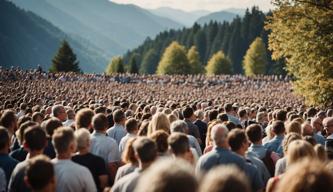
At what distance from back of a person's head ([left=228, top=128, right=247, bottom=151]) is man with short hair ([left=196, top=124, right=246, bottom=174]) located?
3.4 inches

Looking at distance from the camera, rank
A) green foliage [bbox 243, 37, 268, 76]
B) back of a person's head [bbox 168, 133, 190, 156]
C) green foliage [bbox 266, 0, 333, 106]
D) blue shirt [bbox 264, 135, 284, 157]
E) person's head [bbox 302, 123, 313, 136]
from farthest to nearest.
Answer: green foliage [bbox 243, 37, 268, 76]
green foliage [bbox 266, 0, 333, 106]
blue shirt [bbox 264, 135, 284, 157]
person's head [bbox 302, 123, 313, 136]
back of a person's head [bbox 168, 133, 190, 156]

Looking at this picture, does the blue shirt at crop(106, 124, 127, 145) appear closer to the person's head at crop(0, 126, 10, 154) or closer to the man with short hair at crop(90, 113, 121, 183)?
the man with short hair at crop(90, 113, 121, 183)

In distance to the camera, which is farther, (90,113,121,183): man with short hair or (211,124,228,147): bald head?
(90,113,121,183): man with short hair

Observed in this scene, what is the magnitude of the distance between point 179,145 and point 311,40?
74.5 ft

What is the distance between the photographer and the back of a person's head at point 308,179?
11.5 ft

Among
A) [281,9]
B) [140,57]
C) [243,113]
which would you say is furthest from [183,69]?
[243,113]

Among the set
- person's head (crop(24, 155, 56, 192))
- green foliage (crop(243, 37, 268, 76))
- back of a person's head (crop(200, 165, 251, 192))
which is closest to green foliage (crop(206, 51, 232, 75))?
green foliage (crop(243, 37, 268, 76))

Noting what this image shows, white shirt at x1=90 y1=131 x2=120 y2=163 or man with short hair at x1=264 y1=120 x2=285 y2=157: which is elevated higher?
man with short hair at x1=264 y1=120 x2=285 y2=157

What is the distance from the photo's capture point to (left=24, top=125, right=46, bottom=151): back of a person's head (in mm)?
7344

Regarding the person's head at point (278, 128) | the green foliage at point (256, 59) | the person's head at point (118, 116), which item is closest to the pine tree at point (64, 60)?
the green foliage at point (256, 59)

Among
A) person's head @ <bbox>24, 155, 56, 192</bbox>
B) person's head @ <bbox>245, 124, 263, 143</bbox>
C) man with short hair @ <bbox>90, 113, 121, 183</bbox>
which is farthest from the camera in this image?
man with short hair @ <bbox>90, 113, 121, 183</bbox>

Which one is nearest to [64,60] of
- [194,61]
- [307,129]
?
[194,61]

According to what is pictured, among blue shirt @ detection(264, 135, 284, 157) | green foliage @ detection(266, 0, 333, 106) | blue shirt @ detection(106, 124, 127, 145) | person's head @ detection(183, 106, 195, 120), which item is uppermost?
green foliage @ detection(266, 0, 333, 106)

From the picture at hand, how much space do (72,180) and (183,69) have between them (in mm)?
124601
